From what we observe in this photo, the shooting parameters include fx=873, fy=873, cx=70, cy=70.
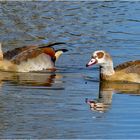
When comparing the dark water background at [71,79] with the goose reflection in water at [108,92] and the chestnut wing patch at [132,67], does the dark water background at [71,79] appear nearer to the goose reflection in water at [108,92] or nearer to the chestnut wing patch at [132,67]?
the goose reflection in water at [108,92]

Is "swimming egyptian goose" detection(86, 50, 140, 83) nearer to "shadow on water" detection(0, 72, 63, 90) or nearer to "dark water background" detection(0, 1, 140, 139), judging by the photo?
"dark water background" detection(0, 1, 140, 139)

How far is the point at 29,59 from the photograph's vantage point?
65.4 ft

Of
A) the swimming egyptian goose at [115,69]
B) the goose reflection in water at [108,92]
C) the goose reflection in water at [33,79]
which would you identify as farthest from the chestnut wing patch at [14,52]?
the goose reflection in water at [108,92]

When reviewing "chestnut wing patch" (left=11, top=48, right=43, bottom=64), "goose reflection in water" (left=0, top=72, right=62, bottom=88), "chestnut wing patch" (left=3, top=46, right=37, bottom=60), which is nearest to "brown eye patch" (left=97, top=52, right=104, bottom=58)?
"goose reflection in water" (left=0, top=72, right=62, bottom=88)

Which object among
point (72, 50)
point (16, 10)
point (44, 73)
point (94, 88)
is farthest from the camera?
point (16, 10)

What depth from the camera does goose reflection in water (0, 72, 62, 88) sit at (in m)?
17.7

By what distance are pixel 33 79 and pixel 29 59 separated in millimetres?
1571

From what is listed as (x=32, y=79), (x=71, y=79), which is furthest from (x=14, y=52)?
(x=71, y=79)

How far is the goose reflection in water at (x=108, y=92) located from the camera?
15.4 metres

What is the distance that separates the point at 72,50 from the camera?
843 inches

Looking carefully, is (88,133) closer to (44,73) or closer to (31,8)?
(44,73)

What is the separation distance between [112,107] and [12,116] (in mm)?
1917

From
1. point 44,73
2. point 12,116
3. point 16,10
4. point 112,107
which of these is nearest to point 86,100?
point 112,107

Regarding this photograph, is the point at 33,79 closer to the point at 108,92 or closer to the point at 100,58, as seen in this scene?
the point at 100,58
